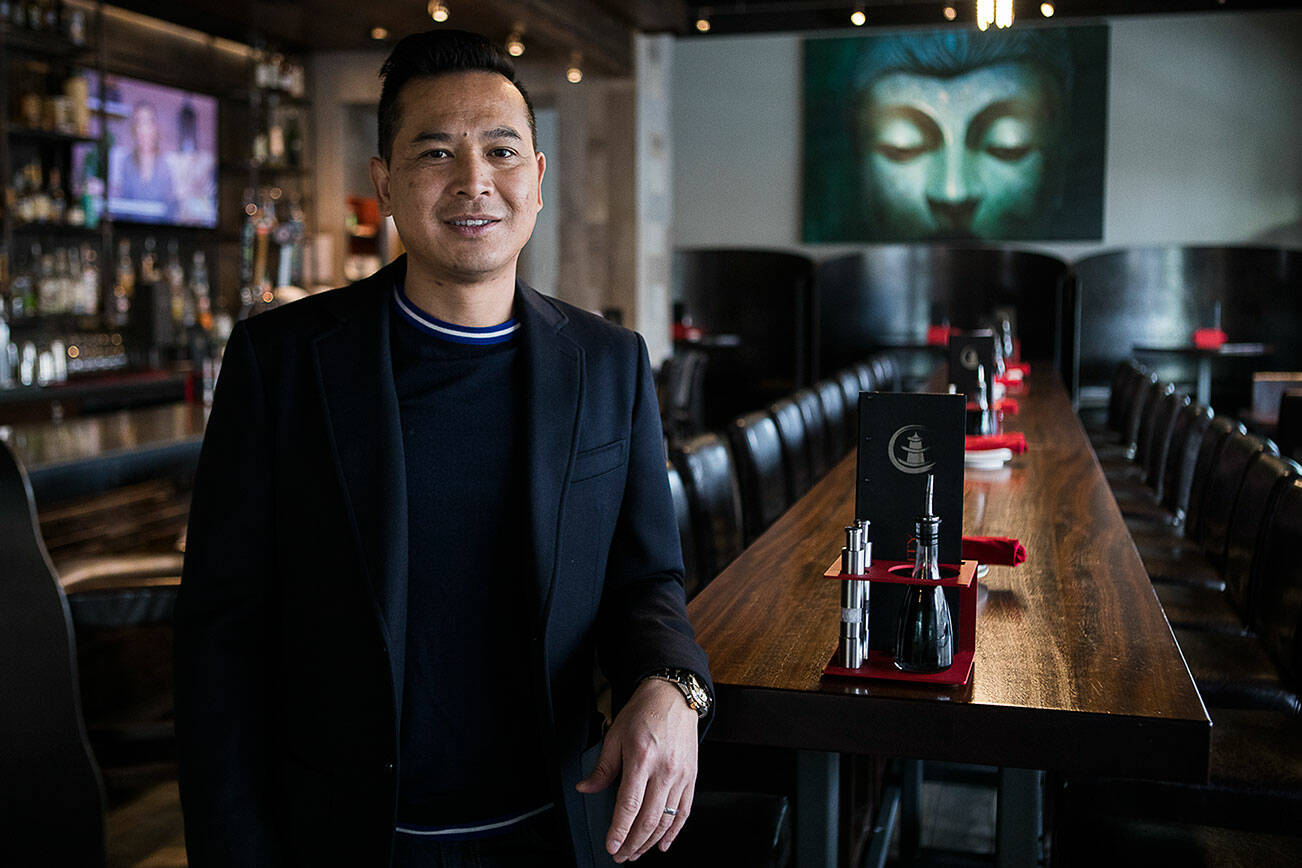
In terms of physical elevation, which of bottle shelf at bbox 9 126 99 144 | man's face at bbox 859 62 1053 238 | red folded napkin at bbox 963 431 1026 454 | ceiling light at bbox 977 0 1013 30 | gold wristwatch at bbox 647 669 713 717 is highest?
man's face at bbox 859 62 1053 238

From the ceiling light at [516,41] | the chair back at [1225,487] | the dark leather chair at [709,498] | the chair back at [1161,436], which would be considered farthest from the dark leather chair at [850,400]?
the ceiling light at [516,41]

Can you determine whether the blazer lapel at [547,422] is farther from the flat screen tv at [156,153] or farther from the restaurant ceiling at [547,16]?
the flat screen tv at [156,153]

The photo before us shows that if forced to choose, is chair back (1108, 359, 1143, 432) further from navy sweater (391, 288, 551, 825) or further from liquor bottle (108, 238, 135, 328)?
liquor bottle (108, 238, 135, 328)

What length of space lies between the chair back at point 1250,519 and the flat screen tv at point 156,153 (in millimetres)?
6079

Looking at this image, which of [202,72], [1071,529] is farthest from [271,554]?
[202,72]

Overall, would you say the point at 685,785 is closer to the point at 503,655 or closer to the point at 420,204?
the point at 503,655

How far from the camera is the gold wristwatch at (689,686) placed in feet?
4.64

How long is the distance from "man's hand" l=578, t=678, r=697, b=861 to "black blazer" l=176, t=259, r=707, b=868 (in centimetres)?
5

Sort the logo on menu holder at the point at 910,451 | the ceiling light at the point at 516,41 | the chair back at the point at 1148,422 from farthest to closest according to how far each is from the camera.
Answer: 1. the ceiling light at the point at 516,41
2. the chair back at the point at 1148,422
3. the logo on menu holder at the point at 910,451

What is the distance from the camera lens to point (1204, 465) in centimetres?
363

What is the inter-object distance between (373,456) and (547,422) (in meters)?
0.21

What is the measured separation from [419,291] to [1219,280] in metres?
9.70

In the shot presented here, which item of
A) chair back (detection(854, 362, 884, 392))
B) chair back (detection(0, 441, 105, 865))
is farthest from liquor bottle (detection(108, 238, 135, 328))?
chair back (detection(0, 441, 105, 865))

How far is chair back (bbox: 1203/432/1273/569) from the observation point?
3.08 m
